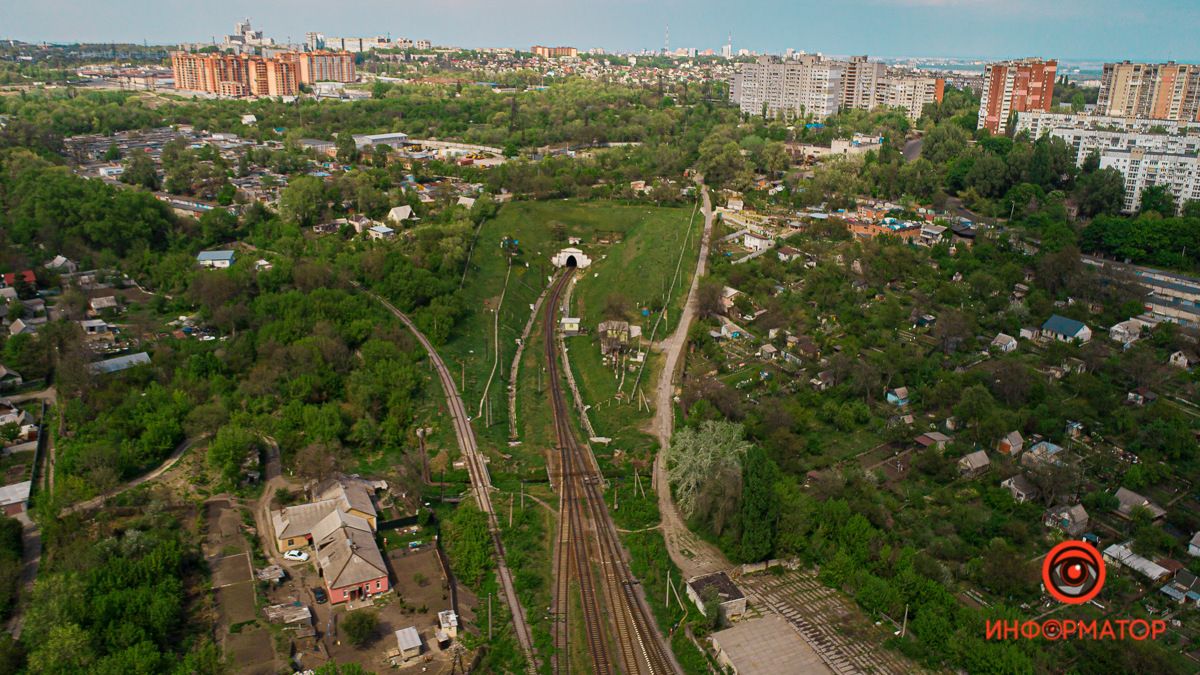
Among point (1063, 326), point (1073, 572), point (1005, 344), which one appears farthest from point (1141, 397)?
point (1073, 572)

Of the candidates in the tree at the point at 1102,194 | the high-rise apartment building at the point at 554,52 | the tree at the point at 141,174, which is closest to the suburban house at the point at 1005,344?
the tree at the point at 1102,194

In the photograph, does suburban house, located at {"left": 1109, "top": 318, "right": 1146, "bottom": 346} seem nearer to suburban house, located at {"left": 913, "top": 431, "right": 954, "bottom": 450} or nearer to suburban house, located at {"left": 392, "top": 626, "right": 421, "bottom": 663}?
suburban house, located at {"left": 913, "top": 431, "right": 954, "bottom": 450}

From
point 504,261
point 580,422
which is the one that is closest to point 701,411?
point 580,422

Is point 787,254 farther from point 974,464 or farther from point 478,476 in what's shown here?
point 478,476

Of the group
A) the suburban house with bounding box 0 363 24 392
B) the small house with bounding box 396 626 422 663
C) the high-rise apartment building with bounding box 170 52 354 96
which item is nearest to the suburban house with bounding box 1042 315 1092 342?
the small house with bounding box 396 626 422 663

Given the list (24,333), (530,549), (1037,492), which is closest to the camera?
(530,549)

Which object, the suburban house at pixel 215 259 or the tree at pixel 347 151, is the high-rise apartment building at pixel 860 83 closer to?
the tree at pixel 347 151

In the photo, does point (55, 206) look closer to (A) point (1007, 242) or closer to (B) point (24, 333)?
(B) point (24, 333)
